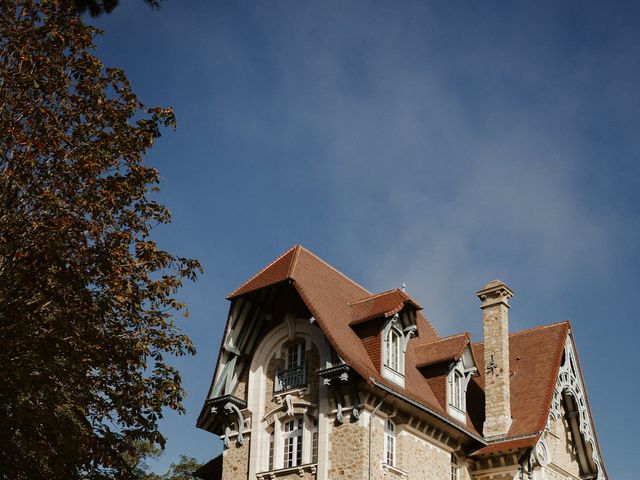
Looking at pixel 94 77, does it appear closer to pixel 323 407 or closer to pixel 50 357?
pixel 50 357

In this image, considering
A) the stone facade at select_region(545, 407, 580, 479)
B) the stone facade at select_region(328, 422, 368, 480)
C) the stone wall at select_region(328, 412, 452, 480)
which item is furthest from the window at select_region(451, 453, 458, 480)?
the stone facade at select_region(328, 422, 368, 480)

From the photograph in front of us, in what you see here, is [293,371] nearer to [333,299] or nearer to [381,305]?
[333,299]

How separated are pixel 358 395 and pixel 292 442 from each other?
103 inches

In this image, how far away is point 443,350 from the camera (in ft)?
85.3

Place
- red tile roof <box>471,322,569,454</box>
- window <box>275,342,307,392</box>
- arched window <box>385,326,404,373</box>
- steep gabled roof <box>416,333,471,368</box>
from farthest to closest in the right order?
red tile roof <box>471,322,569,454</box>
steep gabled roof <box>416,333,471,368</box>
window <box>275,342,307,392</box>
arched window <box>385,326,404,373</box>

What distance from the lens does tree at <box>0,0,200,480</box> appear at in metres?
14.8

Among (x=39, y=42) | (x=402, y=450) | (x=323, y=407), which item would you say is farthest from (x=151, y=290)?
(x=402, y=450)

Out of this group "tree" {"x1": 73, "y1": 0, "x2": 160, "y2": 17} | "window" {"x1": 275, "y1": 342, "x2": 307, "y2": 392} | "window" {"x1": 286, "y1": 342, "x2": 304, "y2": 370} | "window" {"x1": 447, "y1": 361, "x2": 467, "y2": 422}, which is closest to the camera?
"tree" {"x1": 73, "y1": 0, "x2": 160, "y2": 17}

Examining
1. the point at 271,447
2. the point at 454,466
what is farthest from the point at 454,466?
the point at 271,447

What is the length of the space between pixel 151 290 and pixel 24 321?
105 inches

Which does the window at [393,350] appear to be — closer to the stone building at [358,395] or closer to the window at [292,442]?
the stone building at [358,395]

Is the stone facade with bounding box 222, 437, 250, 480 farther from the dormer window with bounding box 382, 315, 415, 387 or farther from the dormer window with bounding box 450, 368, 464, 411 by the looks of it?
the dormer window with bounding box 450, 368, 464, 411

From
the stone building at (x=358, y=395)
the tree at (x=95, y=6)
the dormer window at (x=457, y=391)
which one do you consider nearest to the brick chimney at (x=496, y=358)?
the stone building at (x=358, y=395)

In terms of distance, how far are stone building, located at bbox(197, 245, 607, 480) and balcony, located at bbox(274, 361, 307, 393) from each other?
0.11ft
